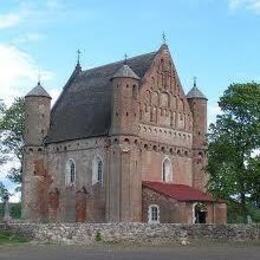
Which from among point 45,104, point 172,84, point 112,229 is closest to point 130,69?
point 172,84

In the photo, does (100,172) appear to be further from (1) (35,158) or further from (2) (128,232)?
(2) (128,232)

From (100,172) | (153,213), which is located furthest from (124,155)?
(153,213)

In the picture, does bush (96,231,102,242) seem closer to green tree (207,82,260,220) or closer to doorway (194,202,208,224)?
green tree (207,82,260,220)

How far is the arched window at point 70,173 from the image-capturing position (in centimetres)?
7494

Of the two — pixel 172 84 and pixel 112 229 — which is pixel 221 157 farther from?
pixel 172 84

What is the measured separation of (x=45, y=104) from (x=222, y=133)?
2435 cm

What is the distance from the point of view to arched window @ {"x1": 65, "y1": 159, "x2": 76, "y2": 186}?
246ft

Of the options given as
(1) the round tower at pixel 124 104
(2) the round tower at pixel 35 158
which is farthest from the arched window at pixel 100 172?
(2) the round tower at pixel 35 158

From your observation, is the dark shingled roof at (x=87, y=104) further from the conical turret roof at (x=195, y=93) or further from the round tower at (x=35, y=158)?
the conical turret roof at (x=195, y=93)

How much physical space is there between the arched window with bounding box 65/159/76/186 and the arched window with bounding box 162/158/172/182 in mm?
9544

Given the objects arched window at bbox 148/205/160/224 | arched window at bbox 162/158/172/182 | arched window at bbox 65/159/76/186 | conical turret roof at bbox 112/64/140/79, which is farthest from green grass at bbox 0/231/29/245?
arched window at bbox 162/158/172/182

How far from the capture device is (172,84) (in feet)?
248

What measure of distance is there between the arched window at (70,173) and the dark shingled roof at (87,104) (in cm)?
269

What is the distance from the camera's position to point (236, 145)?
5922cm
